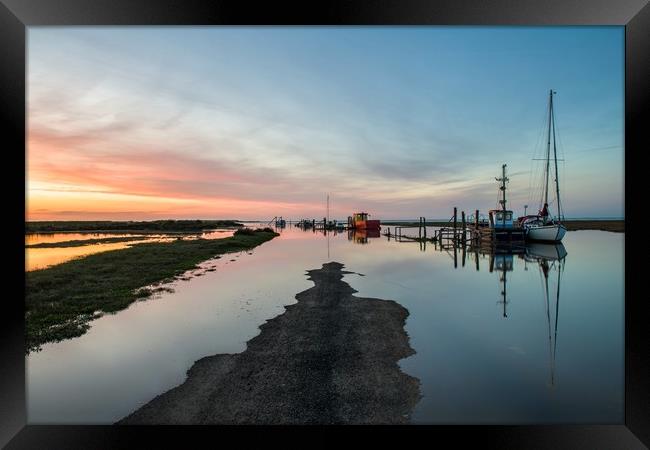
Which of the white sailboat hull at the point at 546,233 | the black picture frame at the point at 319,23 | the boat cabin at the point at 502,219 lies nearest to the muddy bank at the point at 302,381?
the black picture frame at the point at 319,23

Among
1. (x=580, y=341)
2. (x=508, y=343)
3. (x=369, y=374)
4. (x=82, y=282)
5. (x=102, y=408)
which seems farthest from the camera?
(x=82, y=282)

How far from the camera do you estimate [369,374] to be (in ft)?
16.5

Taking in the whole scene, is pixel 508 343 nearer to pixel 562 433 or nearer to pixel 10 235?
pixel 562 433

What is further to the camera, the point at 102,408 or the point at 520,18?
the point at 102,408

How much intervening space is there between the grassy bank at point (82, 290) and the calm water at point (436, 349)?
0.58 meters

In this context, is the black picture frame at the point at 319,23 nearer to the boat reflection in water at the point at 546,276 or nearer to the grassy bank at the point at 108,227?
the boat reflection in water at the point at 546,276

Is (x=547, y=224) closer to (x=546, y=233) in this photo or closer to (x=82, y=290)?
(x=546, y=233)

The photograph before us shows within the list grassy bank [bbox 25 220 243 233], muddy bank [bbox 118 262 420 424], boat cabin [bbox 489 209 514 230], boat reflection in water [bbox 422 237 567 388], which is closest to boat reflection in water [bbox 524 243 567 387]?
boat reflection in water [bbox 422 237 567 388]

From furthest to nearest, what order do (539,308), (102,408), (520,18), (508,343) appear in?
(539,308) → (508,343) → (102,408) → (520,18)

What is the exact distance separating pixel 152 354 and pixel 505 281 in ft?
49.2

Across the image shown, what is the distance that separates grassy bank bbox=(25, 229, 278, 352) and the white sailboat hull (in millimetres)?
33524

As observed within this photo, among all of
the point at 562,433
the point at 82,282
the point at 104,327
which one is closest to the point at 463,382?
the point at 562,433

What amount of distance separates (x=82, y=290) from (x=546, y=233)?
126ft

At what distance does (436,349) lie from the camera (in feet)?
20.9
